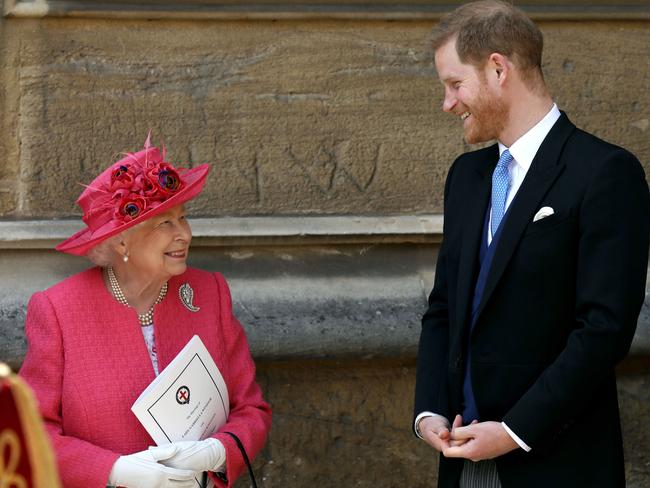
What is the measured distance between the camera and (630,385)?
13.6 ft

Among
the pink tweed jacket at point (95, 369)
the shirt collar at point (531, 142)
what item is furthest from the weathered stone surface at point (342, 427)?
the shirt collar at point (531, 142)

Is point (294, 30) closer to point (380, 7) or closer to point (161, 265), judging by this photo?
point (380, 7)

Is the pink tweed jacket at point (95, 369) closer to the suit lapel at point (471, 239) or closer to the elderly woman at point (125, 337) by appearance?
the elderly woman at point (125, 337)

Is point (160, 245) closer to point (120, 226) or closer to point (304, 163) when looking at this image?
point (120, 226)

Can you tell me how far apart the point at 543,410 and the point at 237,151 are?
179 cm

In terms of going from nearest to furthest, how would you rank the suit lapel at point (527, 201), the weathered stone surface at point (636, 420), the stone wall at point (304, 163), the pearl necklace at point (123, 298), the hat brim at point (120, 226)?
the suit lapel at point (527, 201)
the hat brim at point (120, 226)
the pearl necklace at point (123, 298)
the stone wall at point (304, 163)
the weathered stone surface at point (636, 420)

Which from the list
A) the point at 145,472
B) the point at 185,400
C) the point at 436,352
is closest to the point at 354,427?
the point at 436,352

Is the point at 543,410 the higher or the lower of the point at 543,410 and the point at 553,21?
the lower

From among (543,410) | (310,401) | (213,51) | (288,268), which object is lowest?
(310,401)

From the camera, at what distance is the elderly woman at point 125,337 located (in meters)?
2.83

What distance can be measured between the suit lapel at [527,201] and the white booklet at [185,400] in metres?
0.69

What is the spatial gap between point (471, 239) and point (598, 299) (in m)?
0.36

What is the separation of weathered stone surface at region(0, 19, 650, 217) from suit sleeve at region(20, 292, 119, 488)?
1.14m

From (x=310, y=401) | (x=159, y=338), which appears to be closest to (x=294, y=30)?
(x=310, y=401)
